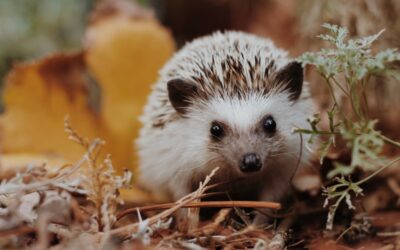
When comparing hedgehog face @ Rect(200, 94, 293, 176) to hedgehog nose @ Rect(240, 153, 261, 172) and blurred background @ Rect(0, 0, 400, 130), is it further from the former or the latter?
blurred background @ Rect(0, 0, 400, 130)

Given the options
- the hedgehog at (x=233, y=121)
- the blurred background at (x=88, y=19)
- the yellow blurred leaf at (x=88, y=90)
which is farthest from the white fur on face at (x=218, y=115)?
the blurred background at (x=88, y=19)

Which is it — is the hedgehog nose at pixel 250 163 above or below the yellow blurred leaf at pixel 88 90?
below

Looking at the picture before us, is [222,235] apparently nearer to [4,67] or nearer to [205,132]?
[205,132]

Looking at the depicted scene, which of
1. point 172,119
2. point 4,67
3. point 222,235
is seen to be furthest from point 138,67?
point 222,235

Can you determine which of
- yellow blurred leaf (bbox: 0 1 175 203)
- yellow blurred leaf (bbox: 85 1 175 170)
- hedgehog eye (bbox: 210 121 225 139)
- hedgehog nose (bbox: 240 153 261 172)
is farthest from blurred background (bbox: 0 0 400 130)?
hedgehog nose (bbox: 240 153 261 172)

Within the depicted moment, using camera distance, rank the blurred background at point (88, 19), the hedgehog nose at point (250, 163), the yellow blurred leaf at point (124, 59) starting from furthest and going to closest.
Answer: the blurred background at point (88, 19) < the yellow blurred leaf at point (124, 59) < the hedgehog nose at point (250, 163)

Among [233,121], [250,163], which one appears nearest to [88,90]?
[233,121]

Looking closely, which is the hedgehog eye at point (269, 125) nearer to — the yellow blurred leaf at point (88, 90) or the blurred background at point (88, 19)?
the yellow blurred leaf at point (88, 90)

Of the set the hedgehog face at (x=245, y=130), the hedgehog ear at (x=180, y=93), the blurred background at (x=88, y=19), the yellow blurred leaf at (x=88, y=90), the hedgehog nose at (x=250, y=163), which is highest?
the blurred background at (x=88, y=19)
